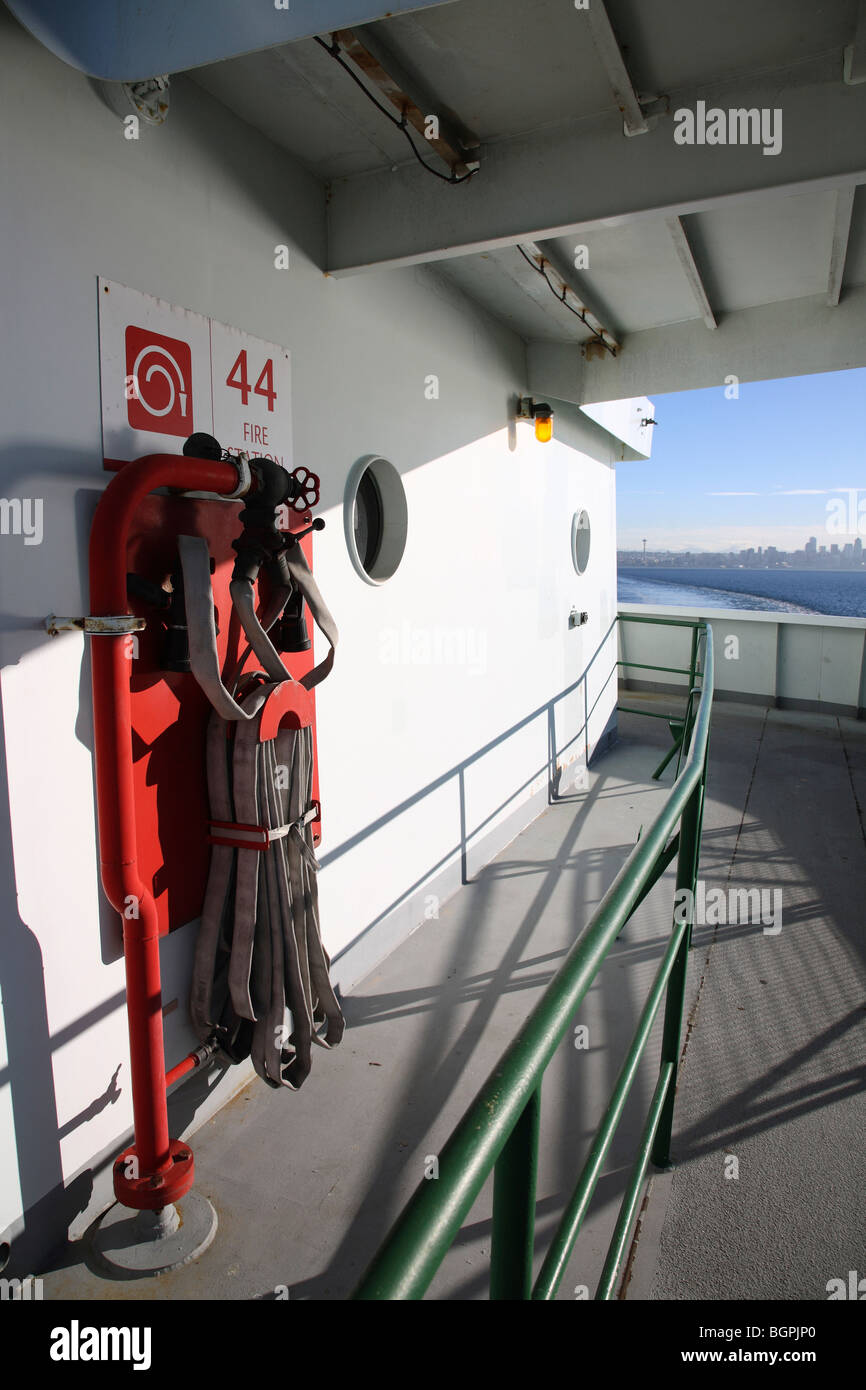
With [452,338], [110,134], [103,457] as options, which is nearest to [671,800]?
[103,457]

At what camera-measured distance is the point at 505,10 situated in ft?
6.89

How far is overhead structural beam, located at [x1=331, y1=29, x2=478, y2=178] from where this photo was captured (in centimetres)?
220

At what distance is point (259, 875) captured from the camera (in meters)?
2.46

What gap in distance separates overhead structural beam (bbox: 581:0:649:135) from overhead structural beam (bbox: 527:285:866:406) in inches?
96.8

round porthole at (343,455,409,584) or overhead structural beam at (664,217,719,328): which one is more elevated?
overhead structural beam at (664,217,719,328)

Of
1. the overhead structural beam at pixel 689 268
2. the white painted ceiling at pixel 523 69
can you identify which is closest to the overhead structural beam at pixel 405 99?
the white painted ceiling at pixel 523 69

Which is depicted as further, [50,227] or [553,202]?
[553,202]

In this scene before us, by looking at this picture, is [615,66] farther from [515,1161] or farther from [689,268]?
[515,1161]

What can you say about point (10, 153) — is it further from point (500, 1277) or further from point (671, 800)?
point (500, 1277)

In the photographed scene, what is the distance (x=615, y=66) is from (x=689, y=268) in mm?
1701

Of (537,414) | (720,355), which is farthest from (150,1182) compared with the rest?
(720,355)

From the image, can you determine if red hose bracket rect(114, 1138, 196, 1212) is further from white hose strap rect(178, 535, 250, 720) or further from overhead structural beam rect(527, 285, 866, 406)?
overhead structural beam rect(527, 285, 866, 406)

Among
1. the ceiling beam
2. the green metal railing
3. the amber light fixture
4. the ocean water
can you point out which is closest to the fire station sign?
the ceiling beam

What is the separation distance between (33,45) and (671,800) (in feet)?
7.27
